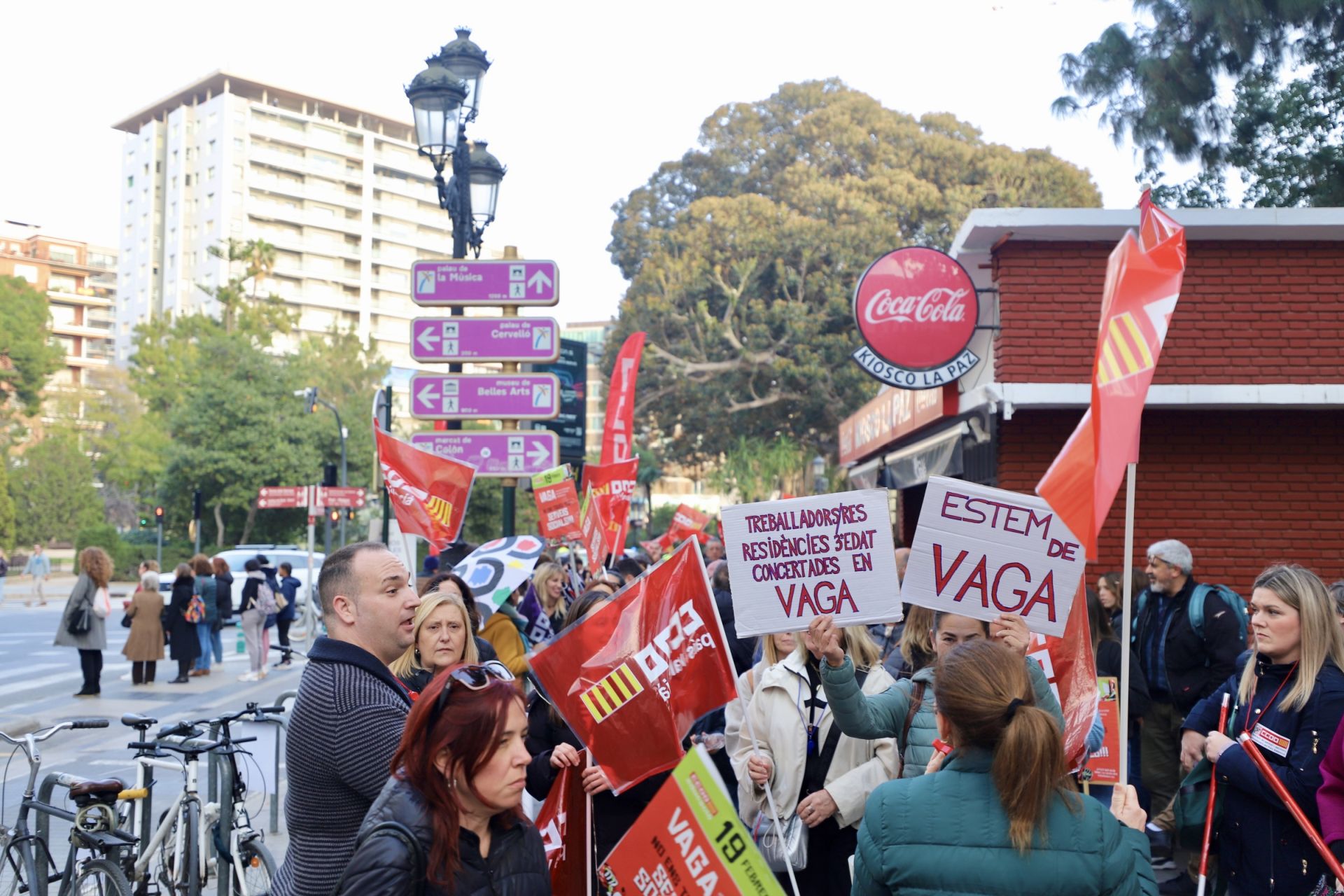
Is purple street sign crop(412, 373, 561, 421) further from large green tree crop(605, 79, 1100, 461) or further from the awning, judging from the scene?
large green tree crop(605, 79, 1100, 461)

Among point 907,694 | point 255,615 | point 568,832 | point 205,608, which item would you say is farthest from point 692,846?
point 205,608

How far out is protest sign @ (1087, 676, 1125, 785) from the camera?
533cm

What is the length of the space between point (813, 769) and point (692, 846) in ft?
3.20

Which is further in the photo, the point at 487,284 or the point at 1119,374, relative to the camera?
the point at 487,284

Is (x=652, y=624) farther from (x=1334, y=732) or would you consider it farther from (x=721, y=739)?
(x=1334, y=732)

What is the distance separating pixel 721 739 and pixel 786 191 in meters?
39.8

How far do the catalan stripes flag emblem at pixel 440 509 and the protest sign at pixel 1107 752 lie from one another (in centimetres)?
499

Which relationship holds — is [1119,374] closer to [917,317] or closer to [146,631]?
[917,317]

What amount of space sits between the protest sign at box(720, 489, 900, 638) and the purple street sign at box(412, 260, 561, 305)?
8.07 meters

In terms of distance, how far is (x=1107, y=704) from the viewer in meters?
5.75

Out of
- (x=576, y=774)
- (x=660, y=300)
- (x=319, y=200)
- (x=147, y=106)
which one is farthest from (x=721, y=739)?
(x=147, y=106)

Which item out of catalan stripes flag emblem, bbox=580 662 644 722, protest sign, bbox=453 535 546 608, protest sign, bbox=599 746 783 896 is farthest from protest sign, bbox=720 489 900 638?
protest sign, bbox=453 535 546 608

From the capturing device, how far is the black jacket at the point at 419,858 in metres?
2.42

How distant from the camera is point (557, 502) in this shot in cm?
1266
